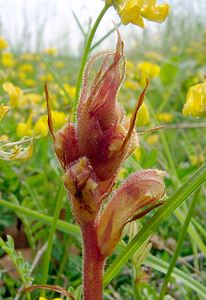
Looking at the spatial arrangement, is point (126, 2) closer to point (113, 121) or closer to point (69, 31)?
point (113, 121)

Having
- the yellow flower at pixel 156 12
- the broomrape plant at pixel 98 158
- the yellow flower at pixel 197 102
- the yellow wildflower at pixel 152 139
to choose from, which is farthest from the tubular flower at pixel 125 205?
the yellow wildflower at pixel 152 139

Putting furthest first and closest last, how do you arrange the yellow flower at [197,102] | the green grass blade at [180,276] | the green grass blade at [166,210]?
the green grass blade at [180,276], the yellow flower at [197,102], the green grass blade at [166,210]

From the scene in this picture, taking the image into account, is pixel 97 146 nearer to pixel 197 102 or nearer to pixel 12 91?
pixel 197 102

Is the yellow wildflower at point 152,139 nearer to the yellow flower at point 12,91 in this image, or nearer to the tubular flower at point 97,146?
the yellow flower at point 12,91

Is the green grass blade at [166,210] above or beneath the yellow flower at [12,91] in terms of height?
beneath

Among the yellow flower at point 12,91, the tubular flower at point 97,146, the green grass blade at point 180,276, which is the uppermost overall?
the yellow flower at point 12,91

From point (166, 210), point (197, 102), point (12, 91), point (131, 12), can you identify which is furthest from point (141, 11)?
point (12, 91)

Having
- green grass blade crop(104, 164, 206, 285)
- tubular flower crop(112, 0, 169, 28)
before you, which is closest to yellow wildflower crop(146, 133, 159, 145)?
tubular flower crop(112, 0, 169, 28)
